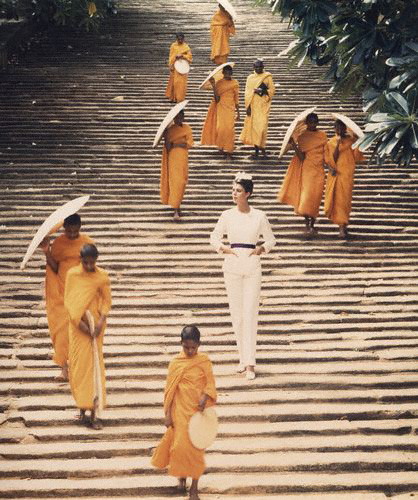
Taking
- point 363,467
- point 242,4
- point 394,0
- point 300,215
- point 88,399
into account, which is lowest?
point 363,467

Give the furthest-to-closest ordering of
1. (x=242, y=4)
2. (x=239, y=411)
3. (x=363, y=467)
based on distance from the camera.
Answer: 1. (x=242, y=4)
2. (x=239, y=411)
3. (x=363, y=467)

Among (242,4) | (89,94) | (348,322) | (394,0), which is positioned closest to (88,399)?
(348,322)

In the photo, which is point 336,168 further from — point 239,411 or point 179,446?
point 179,446

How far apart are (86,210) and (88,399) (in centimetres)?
478

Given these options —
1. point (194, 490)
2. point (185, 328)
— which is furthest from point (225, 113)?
point (194, 490)

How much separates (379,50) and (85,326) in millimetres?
3328

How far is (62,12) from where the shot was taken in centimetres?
1794

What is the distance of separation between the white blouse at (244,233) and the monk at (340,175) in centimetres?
319

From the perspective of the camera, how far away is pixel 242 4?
22.0 metres

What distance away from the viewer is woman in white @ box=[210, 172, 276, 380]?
7.27 meters

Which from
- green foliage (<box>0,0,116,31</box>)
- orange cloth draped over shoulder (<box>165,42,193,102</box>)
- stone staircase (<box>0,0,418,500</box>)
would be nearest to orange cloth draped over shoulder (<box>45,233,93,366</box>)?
stone staircase (<box>0,0,418,500</box>)

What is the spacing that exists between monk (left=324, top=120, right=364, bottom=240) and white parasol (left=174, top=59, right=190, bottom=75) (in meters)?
4.77

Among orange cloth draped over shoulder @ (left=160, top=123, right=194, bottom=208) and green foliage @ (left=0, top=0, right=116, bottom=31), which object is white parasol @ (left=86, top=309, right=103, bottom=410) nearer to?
orange cloth draped over shoulder @ (left=160, top=123, right=194, bottom=208)

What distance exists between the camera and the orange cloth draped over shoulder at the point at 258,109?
41.0 ft
